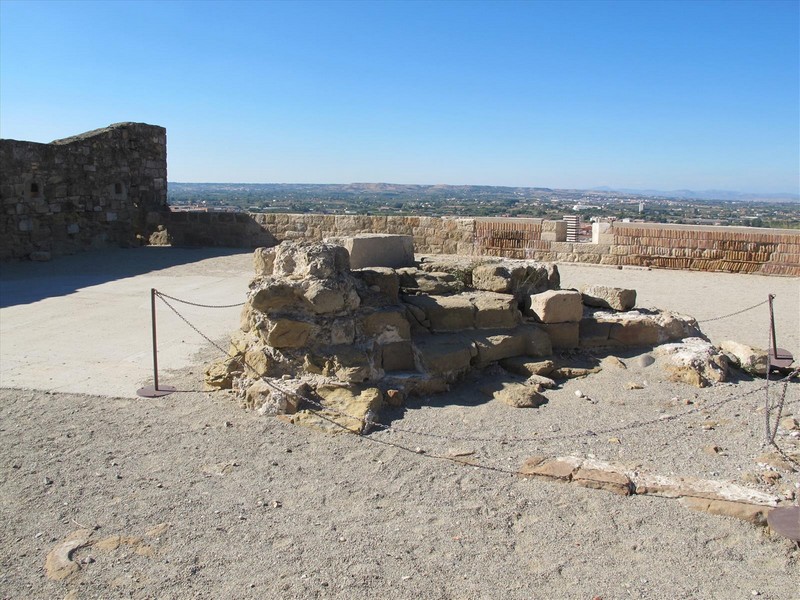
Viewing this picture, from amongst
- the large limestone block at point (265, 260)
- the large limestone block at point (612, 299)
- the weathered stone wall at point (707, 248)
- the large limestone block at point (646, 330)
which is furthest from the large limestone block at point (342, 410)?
the weathered stone wall at point (707, 248)

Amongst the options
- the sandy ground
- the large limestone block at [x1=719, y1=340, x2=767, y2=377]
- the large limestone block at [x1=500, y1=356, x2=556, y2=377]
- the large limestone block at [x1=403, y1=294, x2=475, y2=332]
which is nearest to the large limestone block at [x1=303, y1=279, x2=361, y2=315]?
the large limestone block at [x1=403, y1=294, x2=475, y2=332]

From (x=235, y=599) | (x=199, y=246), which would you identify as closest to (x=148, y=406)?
(x=235, y=599)

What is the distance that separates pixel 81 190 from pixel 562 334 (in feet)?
46.7

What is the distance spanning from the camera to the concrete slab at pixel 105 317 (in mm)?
7430

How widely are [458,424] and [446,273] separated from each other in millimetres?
2897

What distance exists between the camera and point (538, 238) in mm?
16172

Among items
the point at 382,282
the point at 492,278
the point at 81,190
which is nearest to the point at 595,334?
the point at 492,278

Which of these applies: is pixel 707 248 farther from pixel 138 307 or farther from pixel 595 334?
pixel 138 307

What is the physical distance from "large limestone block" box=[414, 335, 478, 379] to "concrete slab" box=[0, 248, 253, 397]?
9.17 feet

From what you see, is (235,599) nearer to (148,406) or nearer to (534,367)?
(148,406)

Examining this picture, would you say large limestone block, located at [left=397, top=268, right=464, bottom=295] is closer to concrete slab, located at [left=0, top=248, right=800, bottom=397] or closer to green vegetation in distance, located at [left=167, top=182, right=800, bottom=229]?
concrete slab, located at [left=0, top=248, right=800, bottom=397]

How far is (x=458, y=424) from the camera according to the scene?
5945mm

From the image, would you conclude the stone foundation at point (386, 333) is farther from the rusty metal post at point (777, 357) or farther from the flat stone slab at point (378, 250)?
the rusty metal post at point (777, 357)

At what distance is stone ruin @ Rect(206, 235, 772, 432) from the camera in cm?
639
